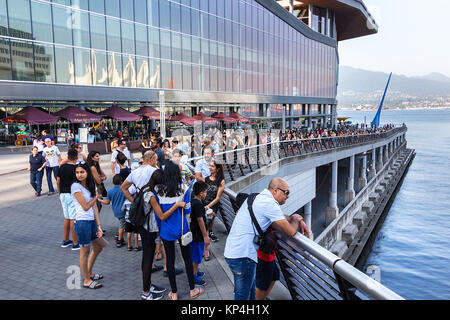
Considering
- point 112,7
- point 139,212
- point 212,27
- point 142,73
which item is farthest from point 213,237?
point 212,27

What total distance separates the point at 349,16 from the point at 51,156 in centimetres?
6998

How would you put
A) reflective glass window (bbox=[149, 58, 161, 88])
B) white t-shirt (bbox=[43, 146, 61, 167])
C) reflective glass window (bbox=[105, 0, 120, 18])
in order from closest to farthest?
1. white t-shirt (bbox=[43, 146, 61, 167])
2. reflective glass window (bbox=[105, 0, 120, 18])
3. reflective glass window (bbox=[149, 58, 161, 88])

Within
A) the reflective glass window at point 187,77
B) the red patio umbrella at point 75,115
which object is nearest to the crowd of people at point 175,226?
the red patio umbrella at point 75,115

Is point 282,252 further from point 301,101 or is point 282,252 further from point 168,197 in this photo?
point 301,101

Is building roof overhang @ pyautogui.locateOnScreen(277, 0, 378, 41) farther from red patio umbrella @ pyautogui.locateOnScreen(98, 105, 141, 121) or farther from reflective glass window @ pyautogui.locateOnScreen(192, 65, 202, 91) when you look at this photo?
red patio umbrella @ pyautogui.locateOnScreen(98, 105, 141, 121)

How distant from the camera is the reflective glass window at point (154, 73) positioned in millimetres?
30312

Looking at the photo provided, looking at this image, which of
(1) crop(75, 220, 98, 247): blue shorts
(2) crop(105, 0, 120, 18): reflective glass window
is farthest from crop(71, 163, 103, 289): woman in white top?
(2) crop(105, 0, 120, 18): reflective glass window

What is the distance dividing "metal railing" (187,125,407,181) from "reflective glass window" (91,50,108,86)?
14831mm

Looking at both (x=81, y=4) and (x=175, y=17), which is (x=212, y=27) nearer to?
(x=175, y=17)

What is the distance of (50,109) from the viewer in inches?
982

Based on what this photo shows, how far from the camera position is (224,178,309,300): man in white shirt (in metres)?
3.48

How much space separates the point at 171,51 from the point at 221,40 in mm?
7630

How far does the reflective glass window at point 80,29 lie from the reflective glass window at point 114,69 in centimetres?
206
